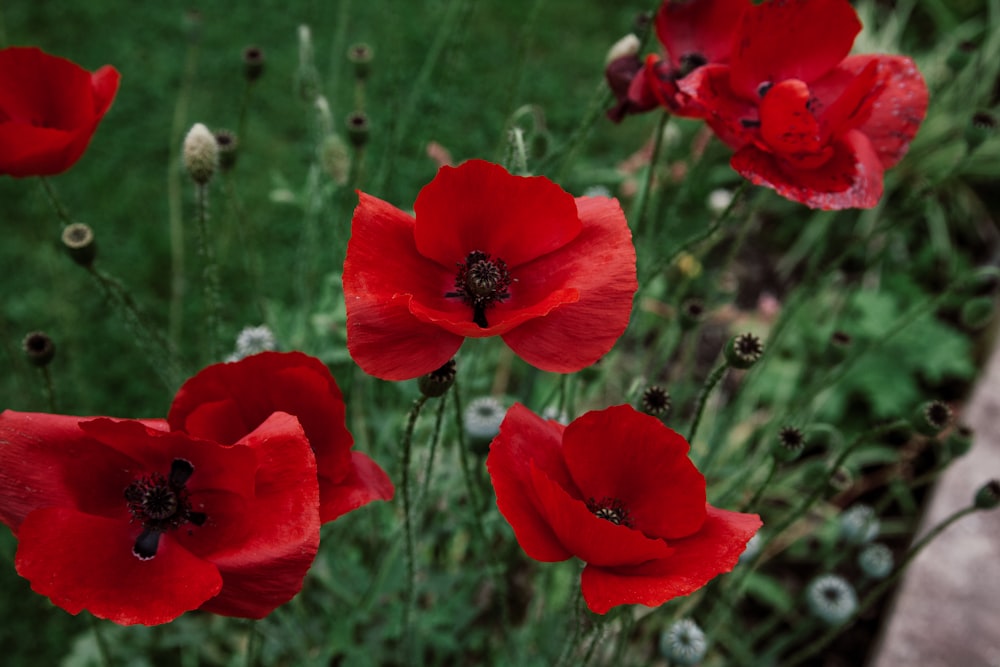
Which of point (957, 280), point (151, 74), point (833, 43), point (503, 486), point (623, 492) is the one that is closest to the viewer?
point (503, 486)

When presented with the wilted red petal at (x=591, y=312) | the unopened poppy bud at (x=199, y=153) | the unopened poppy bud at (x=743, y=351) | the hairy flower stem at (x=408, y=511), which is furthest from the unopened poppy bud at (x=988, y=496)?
the unopened poppy bud at (x=199, y=153)

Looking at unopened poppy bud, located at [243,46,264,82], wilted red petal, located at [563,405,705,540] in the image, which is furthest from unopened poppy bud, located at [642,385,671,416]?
unopened poppy bud, located at [243,46,264,82]

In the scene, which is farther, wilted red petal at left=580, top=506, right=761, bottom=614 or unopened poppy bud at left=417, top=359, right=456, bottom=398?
unopened poppy bud at left=417, top=359, right=456, bottom=398

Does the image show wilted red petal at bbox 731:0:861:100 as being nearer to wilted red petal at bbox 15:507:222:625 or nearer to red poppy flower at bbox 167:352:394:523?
red poppy flower at bbox 167:352:394:523

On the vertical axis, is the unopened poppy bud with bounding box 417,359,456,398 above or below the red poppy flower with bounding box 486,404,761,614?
above

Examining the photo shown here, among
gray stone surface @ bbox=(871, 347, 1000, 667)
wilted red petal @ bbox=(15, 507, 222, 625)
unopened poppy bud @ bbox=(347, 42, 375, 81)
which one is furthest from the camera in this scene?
gray stone surface @ bbox=(871, 347, 1000, 667)

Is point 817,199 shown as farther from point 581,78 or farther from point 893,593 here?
point 581,78

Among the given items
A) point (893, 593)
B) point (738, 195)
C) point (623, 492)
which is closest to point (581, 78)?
point (893, 593)
